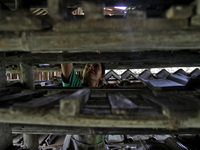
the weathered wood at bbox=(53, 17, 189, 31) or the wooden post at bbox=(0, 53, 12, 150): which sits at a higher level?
the weathered wood at bbox=(53, 17, 189, 31)

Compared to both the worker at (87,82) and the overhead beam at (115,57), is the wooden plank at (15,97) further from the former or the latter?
the worker at (87,82)

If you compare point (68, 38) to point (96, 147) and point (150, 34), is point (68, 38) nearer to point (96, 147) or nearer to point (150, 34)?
point (150, 34)

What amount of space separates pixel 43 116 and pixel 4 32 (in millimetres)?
844

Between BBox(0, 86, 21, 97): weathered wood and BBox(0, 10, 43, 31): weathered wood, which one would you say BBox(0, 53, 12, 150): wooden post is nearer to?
BBox(0, 86, 21, 97): weathered wood

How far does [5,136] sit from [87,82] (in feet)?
9.37

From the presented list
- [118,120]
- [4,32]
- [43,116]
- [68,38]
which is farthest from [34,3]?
[118,120]

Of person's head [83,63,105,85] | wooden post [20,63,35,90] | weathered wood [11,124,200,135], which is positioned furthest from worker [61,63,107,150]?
wooden post [20,63,35,90]

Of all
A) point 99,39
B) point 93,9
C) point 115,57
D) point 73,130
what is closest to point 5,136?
point 73,130

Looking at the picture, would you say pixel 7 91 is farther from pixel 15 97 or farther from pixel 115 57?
pixel 115 57

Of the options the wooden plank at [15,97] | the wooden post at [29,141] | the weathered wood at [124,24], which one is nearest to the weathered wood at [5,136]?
the wooden plank at [15,97]

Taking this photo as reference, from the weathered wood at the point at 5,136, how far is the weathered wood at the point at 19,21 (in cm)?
170

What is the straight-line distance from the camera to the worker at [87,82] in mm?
2852

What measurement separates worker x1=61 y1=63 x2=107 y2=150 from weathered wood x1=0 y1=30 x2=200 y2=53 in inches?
64.7

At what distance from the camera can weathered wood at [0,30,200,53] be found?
100 cm
